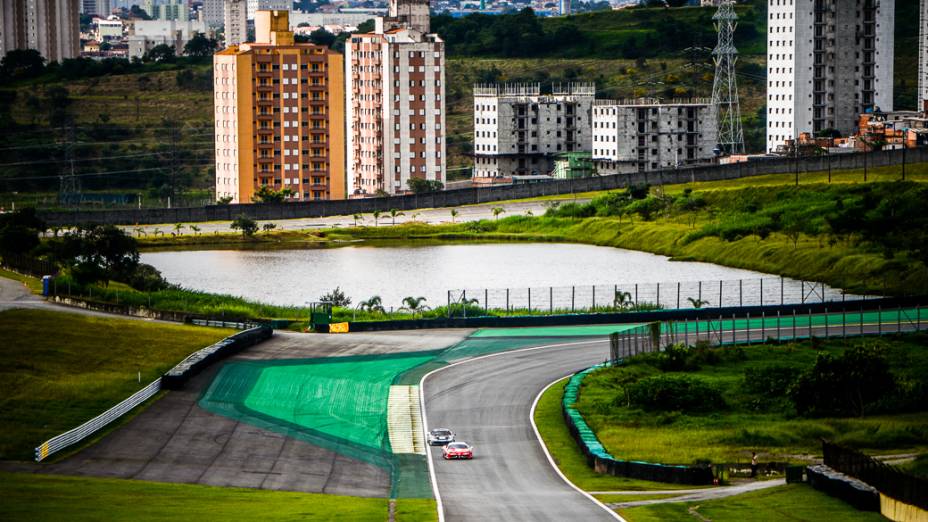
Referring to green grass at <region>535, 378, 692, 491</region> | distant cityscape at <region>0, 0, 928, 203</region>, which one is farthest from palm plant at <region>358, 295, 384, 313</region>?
distant cityscape at <region>0, 0, 928, 203</region>

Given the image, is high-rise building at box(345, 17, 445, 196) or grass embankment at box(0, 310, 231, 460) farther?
high-rise building at box(345, 17, 445, 196)

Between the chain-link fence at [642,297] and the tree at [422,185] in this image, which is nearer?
the chain-link fence at [642,297]

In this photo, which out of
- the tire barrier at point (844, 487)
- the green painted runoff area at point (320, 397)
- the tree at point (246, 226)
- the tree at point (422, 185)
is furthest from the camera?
the tree at point (422, 185)

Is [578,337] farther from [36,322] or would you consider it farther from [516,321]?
[36,322]

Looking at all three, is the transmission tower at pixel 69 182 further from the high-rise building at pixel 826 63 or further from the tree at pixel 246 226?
the high-rise building at pixel 826 63

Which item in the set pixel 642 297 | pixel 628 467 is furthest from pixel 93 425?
pixel 642 297

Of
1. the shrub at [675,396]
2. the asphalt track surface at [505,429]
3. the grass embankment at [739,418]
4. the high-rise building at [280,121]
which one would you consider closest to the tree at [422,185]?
the high-rise building at [280,121]

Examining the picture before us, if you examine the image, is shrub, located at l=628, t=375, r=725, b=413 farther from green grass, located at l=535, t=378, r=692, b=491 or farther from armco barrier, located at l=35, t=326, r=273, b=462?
armco barrier, located at l=35, t=326, r=273, b=462
